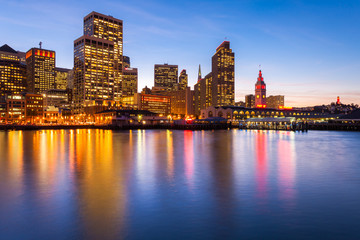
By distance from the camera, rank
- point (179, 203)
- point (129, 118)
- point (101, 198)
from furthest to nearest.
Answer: point (129, 118), point (101, 198), point (179, 203)

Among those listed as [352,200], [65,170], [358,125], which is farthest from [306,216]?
[358,125]

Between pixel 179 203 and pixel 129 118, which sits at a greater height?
pixel 129 118

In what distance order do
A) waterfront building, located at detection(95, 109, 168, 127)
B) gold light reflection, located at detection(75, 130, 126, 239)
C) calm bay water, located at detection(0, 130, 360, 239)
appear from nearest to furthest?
calm bay water, located at detection(0, 130, 360, 239) → gold light reflection, located at detection(75, 130, 126, 239) → waterfront building, located at detection(95, 109, 168, 127)

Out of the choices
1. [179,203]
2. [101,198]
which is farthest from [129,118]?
[179,203]

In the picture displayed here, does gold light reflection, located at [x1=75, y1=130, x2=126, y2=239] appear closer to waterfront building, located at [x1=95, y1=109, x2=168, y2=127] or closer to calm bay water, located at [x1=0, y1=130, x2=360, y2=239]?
calm bay water, located at [x1=0, y1=130, x2=360, y2=239]

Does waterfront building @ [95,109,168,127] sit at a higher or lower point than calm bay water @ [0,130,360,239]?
higher

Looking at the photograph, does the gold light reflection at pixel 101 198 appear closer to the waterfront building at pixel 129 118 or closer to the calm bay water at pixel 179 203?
the calm bay water at pixel 179 203

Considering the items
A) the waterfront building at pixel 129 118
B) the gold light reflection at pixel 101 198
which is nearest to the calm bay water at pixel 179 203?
the gold light reflection at pixel 101 198

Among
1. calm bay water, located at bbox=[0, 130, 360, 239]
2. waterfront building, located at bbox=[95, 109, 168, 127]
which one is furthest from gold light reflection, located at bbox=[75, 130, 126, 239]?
waterfront building, located at bbox=[95, 109, 168, 127]

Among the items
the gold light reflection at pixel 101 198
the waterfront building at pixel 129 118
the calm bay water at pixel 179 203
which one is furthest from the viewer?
the waterfront building at pixel 129 118

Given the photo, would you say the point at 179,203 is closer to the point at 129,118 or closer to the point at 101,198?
the point at 101,198

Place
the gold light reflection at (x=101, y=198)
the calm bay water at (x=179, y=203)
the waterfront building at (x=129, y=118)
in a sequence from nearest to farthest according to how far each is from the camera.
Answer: the calm bay water at (x=179, y=203), the gold light reflection at (x=101, y=198), the waterfront building at (x=129, y=118)

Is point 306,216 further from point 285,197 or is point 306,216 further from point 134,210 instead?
point 134,210

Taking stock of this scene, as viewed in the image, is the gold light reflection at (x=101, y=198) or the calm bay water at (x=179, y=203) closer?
the calm bay water at (x=179, y=203)
